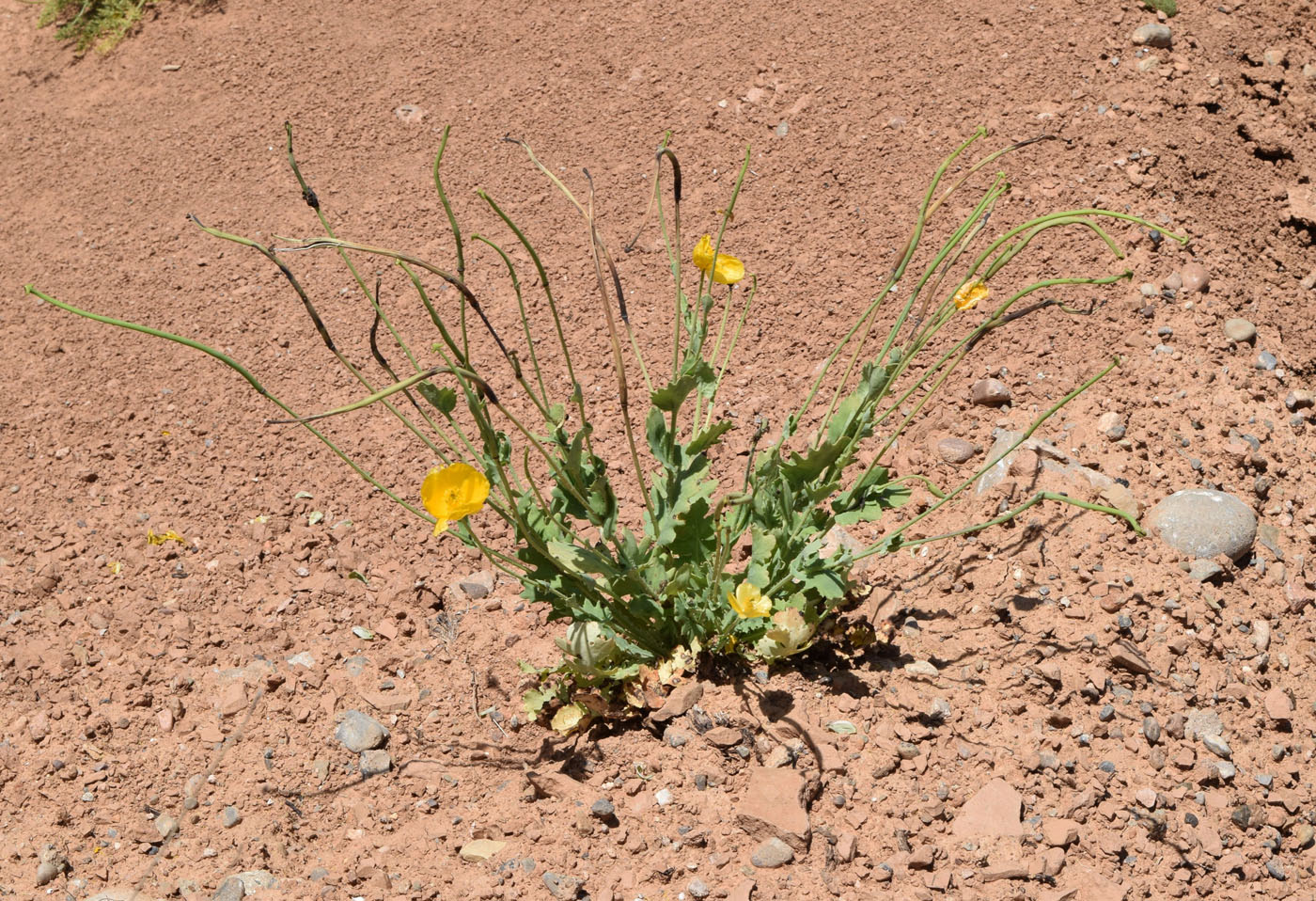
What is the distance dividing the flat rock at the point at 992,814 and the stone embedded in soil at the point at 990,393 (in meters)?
0.98

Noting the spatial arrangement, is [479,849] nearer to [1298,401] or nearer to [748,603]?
[748,603]

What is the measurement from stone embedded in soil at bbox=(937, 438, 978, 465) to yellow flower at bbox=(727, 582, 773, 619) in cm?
84

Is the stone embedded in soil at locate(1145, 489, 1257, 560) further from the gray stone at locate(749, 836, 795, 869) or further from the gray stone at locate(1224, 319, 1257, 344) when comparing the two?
the gray stone at locate(749, 836, 795, 869)

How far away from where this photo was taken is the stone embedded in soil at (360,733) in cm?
194

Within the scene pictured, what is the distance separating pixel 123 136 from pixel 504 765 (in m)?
2.86

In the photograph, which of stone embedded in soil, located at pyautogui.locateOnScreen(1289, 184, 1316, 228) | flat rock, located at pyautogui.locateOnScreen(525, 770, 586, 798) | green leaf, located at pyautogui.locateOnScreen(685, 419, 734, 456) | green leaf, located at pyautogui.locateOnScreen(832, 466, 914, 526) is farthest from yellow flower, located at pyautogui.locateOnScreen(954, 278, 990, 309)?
stone embedded in soil, located at pyautogui.locateOnScreen(1289, 184, 1316, 228)

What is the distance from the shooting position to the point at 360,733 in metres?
1.96

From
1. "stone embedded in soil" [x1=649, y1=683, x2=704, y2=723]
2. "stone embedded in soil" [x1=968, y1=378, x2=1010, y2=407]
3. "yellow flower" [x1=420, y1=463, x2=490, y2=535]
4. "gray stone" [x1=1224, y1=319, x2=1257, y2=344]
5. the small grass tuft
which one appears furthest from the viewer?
the small grass tuft

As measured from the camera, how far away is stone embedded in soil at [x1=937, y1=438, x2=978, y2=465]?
231 cm

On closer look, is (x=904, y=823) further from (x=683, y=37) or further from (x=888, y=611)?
(x=683, y=37)

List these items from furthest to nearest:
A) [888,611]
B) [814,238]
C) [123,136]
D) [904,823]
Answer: [123,136], [814,238], [888,611], [904,823]

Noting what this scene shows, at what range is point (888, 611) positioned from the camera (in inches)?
78.3

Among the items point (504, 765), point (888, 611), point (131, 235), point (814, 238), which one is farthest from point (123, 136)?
point (888, 611)

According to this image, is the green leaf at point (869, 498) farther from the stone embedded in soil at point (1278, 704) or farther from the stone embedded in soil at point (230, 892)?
the stone embedded in soil at point (230, 892)
